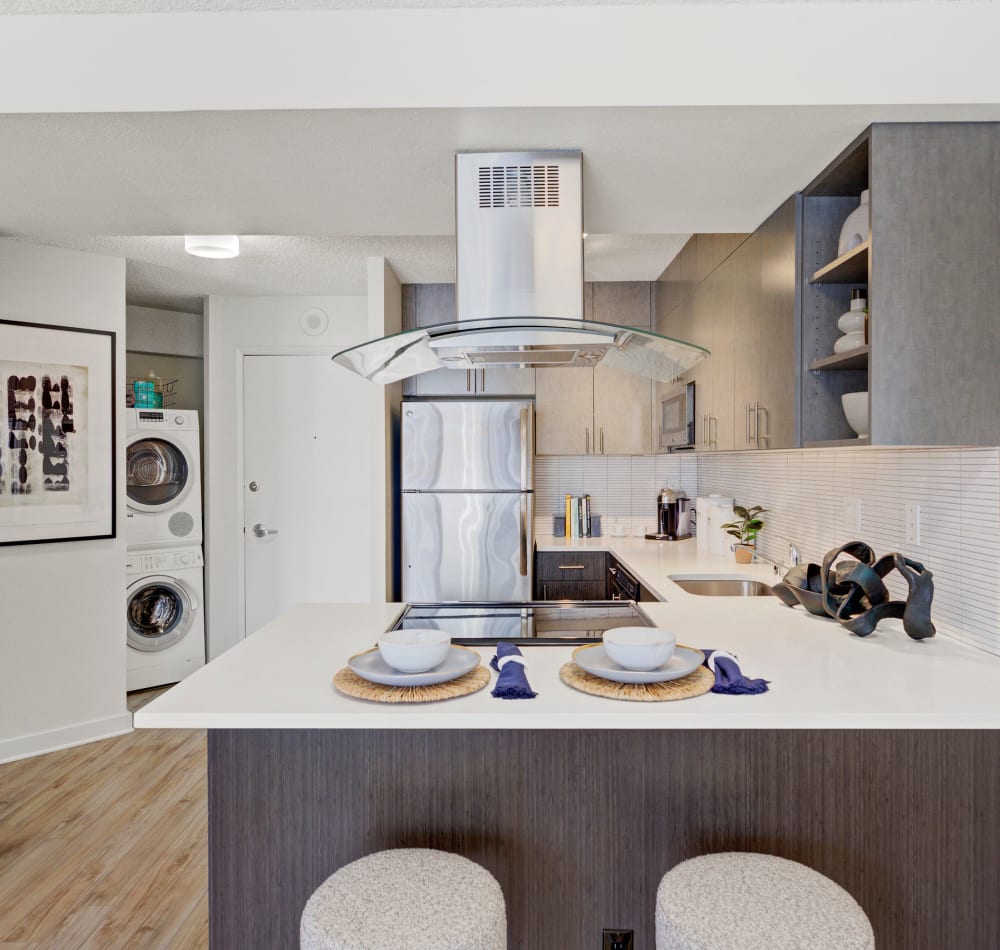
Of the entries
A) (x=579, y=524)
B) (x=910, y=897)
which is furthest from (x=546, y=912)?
(x=579, y=524)

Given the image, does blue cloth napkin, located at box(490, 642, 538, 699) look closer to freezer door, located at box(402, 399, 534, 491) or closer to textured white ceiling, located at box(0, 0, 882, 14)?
textured white ceiling, located at box(0, 0, 882, 14)

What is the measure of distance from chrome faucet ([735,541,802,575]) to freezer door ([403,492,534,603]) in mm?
1075

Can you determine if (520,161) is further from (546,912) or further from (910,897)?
(910,897)

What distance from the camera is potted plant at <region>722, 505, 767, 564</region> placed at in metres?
3.33

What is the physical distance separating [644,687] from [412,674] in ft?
1.62

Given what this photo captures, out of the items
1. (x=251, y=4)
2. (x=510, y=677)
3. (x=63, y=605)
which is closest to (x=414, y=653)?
(x=510, y=677)

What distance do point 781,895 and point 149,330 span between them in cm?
493

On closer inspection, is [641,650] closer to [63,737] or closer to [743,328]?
[743,328]

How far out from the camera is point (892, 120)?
1706mm

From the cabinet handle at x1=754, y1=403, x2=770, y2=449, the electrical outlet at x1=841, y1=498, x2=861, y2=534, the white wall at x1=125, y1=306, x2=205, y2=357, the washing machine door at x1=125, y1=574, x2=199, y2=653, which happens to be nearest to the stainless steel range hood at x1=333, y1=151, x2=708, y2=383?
the cabinet handle at x1=754, y1=403, x2=770, y2=449

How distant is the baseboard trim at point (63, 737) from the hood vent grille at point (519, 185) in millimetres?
3241

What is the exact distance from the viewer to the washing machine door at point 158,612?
4.38m

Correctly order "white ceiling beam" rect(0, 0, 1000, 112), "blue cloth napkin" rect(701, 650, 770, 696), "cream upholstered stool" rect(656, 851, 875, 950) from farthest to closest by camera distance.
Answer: "white ceiling beam" rect(0, 0, 1000, 112)
"blue cloth napkin" rect(701, 650, 770, 696)
"cream upholstered stool" rect(656, 851, 875, 950)

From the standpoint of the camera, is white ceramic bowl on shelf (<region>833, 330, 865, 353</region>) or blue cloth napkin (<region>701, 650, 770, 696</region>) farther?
white ceramic bowl on shelf (<region>833, 330, 865, 353</region>)
